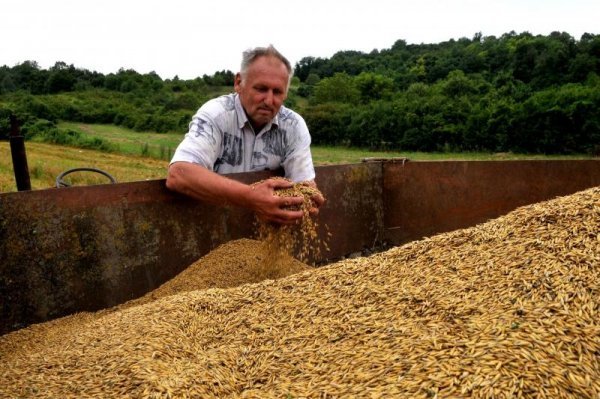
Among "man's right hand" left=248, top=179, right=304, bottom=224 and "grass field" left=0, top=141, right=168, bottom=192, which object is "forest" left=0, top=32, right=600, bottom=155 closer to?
"grass field" left=0, top=141, right=168, bottom=192

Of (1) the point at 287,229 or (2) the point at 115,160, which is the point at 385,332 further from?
(2) the point at 115,160

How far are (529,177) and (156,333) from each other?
326 centimetres

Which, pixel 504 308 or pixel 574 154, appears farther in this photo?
pixel 574 154

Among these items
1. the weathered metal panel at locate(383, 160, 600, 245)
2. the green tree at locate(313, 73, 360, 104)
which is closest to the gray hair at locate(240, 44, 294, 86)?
the weathered metal panel at locate(383, 160, 600, 245)

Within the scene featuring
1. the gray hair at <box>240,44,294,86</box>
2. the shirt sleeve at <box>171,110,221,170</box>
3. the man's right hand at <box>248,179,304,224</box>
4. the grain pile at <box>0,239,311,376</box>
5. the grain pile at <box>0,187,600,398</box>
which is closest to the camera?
the grain pile at <box>0,187,600,398</box>

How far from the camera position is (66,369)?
225cm

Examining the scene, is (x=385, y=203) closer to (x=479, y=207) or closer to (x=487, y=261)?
(x=479, y=207)

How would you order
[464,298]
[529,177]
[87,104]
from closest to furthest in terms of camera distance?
1. [464,298]
2. [529,177]
3. [87,104]

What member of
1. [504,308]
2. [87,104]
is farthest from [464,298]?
[87,104]

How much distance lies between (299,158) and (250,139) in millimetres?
366

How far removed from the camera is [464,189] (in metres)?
4.63

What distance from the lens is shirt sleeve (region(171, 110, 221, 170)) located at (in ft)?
11.4

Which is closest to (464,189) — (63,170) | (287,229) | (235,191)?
(287,229)

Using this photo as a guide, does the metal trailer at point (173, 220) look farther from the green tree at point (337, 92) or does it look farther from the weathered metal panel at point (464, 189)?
the green tree at point (337, 92)
